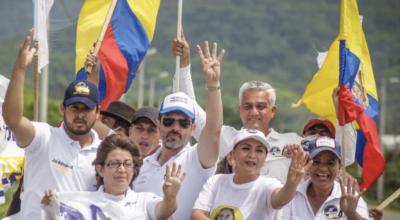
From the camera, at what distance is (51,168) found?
8430 mm

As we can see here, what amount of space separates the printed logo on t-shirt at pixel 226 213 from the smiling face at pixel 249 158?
251 mm

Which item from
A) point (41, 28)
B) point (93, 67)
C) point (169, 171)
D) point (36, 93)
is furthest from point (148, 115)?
point (169, 171)

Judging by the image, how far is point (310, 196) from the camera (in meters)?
9.02

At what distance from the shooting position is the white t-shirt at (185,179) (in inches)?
347

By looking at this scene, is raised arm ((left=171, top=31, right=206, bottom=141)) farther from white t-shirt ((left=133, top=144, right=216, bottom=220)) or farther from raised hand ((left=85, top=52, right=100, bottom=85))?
white t-shirt ((left=133, top=144, right=216, bottom=220))

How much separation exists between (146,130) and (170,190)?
190cm

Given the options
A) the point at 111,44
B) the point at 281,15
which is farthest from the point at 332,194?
the point at 281,15

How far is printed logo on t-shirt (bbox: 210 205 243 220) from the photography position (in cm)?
851

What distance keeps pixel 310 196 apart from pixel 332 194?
7.2 inches

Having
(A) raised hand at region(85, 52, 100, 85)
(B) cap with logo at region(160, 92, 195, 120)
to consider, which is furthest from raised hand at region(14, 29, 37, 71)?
(A) raised hand at region(85, 52, 100, 85)

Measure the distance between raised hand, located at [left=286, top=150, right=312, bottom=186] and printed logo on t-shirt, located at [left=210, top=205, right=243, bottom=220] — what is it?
518 millimetres

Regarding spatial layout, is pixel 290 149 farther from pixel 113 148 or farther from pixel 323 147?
pixel 113 148

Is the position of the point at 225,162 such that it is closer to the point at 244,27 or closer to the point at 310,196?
the point at 310,196

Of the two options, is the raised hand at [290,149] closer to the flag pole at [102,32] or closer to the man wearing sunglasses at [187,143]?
the man wearing sunglasses at [187,143]
